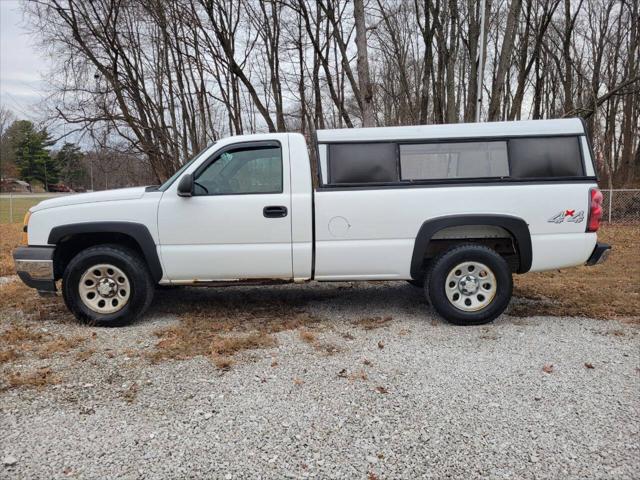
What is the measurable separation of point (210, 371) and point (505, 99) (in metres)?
26.3

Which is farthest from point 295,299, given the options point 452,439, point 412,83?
point 412,83

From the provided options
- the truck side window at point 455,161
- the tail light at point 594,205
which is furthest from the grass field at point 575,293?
the truck side window at point 455,161

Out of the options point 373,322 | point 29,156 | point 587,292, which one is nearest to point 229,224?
point 373,322

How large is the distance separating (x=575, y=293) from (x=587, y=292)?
0.17 m

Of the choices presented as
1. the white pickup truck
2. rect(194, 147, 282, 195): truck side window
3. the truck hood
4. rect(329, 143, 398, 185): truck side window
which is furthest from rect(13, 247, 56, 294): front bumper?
rect(329, 143, 398, 185): truck side window

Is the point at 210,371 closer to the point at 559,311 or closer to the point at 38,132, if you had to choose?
the point at 559,311

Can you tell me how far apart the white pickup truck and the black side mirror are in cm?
1

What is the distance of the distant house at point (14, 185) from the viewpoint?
193 feet

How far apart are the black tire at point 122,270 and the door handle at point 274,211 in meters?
1.39

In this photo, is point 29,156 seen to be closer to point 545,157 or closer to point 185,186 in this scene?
point 185,186

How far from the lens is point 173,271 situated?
4.62 metres

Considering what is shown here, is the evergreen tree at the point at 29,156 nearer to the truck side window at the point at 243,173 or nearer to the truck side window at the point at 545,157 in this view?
the truck side window at the point at 243,173

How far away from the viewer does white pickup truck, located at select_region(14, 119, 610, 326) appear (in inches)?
177

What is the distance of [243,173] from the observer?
4.67m
